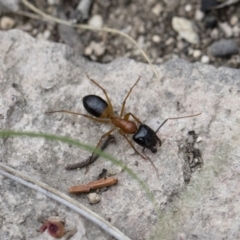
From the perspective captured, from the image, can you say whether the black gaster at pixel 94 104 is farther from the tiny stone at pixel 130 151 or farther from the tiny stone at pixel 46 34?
the tiny stone at pixel 46 34

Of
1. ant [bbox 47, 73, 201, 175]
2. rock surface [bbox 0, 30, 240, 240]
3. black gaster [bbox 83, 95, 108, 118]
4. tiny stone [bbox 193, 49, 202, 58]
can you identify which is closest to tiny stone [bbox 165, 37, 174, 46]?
tiny stone [bbox 193, 49, 202, 58]

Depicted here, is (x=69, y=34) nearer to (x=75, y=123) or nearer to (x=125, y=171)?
(x=75, y=123)

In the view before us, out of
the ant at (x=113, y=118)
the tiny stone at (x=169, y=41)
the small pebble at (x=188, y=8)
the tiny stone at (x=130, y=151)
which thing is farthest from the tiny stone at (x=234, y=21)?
the tiny stone at (x=130, y=151)

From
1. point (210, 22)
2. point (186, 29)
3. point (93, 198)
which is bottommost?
point (93, 198)

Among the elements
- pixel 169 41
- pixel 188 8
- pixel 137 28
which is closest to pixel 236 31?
pixel 188 8

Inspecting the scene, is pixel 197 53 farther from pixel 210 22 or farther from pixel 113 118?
pixel 113 118

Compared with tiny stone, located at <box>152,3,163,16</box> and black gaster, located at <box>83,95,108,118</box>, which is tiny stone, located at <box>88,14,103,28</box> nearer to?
tiny stone, located at <box>152,3,163,16</box>
